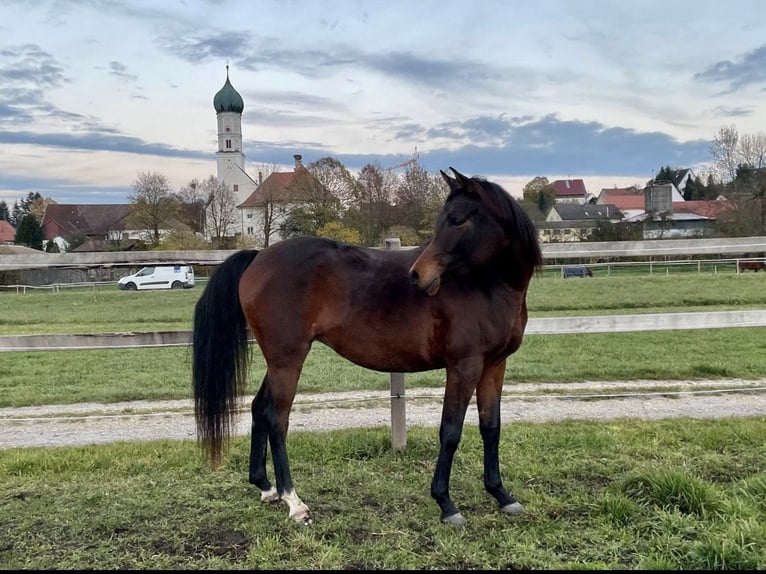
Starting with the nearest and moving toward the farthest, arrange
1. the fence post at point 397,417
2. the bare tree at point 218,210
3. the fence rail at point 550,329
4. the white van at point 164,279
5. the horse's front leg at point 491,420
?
the horse's front leg at point 491,420 < the fence post at point 397,417 < the fence rail at point 550,329 < the white van at point 164,279 < the bare tree at point 218,210

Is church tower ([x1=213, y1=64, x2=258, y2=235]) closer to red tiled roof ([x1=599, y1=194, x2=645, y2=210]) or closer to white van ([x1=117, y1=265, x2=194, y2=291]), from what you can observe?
white van ([x1=117, y1=265, x2=194, y2=291])

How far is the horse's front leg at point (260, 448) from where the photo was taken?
11.2 feet

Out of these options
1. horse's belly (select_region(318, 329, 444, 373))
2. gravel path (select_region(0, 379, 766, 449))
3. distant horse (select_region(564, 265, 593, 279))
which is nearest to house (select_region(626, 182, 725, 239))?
distant horse (select_region(564, 265, 593, 279))

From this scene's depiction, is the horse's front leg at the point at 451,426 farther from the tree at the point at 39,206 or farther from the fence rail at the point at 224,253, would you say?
the tree at the point at 39,206

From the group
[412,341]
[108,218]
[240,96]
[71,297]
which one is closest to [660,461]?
[412,341]

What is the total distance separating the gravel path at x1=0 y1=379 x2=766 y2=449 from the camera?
520cm

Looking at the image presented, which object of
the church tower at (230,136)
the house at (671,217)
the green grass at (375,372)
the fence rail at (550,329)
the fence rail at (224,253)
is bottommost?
the green grass at (375,372)

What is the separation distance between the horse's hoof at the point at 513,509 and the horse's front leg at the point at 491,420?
0.20 ft

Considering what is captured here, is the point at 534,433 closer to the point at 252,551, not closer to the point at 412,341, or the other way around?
the point at 412,341

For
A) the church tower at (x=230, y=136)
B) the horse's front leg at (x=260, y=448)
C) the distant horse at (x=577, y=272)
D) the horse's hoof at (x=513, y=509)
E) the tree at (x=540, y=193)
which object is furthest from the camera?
the church tower at (x=230, y=136)

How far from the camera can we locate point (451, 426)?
3.10 metres

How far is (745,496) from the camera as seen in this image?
314cm

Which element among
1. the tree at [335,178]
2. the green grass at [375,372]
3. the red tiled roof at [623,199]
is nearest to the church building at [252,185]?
the tree at [335,178]

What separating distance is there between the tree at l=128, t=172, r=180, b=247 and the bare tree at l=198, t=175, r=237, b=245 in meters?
2.79
